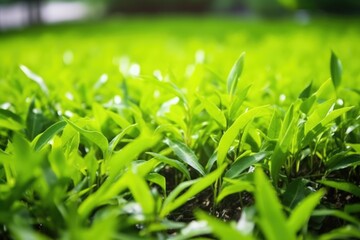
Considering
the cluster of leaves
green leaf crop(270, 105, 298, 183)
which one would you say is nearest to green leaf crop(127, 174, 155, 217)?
the cluster of leaves

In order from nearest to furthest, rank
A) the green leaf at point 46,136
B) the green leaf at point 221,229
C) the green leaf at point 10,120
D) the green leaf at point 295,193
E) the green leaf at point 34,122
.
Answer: the green leaf at point 221,229
the green leaf at point 295,193
the green leaf at point 46,136
the green leaf at point 10,120
the green leaf at point 34,122

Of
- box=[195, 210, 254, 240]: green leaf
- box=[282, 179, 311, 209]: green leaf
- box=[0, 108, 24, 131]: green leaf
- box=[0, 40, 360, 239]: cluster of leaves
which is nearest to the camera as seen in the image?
box=[195, 210, 254, 240]: green leaf

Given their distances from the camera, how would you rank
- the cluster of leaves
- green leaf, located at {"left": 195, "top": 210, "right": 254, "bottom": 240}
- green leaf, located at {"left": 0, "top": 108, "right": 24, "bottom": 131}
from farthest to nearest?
green leaf, located at {"left": 0, "top": 108, "right": 24, "bottom": 131}
the cluster of leaves
green leaf, located at {"left": 195, "top": 210, "right": 254, "bottom": 240}

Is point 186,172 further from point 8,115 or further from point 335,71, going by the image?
point 335,71

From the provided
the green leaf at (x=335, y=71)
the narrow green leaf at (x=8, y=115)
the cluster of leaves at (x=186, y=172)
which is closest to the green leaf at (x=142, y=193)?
the cluster of leaves at (x=186, y=172)

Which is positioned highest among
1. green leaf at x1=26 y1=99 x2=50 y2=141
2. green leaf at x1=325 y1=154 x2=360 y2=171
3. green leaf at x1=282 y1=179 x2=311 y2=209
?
green leaf at x1=26 y1=99 x2=50 y2=141

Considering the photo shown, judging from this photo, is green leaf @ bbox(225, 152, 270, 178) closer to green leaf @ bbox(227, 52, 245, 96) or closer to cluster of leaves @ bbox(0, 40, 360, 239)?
cluster of leaves @ bbox(0, 40, 360, 239)

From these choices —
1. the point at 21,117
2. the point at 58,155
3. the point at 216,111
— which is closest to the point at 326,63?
the point at 216,111

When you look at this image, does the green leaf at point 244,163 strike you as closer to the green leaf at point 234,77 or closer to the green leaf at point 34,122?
the green leaf at point 234,77
